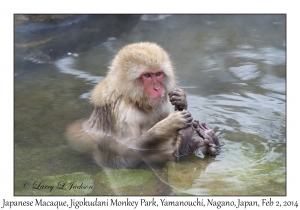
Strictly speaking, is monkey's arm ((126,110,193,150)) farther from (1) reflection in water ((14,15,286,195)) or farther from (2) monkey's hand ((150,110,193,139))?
(1) reflection in water ((14,15,286,195))

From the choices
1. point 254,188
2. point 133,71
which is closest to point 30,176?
point 133,71

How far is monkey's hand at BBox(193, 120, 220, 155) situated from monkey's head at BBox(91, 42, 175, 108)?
63cm

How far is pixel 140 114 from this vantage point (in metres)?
7.22

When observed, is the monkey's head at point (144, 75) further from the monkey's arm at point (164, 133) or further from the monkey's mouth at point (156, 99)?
the monkey's arm at point (164, 133)

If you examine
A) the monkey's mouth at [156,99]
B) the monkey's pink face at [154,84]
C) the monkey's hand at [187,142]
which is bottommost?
the monkey's hand at [187,142]

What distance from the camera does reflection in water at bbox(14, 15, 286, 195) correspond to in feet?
20.8

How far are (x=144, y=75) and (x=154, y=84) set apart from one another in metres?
0.18

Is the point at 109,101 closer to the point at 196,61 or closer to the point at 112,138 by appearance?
the point at 112,138

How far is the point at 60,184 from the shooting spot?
20.7 feet

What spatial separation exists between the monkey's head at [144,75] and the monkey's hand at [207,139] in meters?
0.63

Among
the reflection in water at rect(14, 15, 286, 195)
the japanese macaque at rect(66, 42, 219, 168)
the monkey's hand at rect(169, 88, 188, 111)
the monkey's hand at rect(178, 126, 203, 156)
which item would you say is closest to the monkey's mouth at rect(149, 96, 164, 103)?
the japanese macaque at rect(66, 42, 219, 168)

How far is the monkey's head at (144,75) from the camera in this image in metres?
6.85

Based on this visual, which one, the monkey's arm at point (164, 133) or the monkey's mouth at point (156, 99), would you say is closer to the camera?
the monkey's arm at point (164, 133)

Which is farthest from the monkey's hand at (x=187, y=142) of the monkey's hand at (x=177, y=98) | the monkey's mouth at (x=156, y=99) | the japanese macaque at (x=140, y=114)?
the monkey's mouth at (x=156, y=99)
